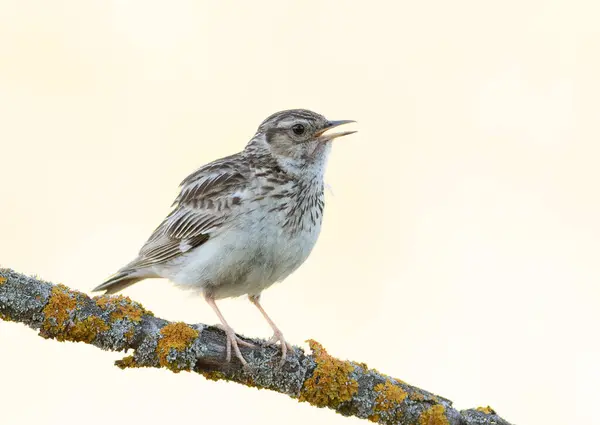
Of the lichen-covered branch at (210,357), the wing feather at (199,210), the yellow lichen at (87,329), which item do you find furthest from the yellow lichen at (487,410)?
the yellow lichen at (87,329)

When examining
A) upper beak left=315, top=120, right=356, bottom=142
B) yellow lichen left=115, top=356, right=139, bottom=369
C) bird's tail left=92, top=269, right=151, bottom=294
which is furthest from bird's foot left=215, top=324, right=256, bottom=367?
upper beak left=315, top=120, right=356, bottom=142

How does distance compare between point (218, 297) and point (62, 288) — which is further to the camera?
point (218, 297)

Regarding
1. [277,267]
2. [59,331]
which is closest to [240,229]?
[277,267]

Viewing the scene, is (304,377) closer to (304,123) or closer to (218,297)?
(218,297)

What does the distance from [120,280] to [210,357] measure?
1990 millimetres

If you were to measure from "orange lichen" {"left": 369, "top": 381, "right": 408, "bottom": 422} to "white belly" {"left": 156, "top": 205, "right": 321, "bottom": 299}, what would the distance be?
138 cm

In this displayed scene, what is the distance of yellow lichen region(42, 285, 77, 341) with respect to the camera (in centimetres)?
498

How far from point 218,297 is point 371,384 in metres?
1.66

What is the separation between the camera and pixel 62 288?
507 centimetres

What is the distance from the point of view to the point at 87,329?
5094 mm

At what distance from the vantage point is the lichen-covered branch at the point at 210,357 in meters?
4.99

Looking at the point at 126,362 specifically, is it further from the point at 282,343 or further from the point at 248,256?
the point at 248,256

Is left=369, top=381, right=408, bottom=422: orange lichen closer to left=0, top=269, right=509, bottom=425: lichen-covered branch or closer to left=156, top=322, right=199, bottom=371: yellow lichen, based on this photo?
left=0, top=269, right=509, bottom=425: lichen-covered branch

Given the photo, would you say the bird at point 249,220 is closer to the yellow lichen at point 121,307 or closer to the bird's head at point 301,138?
the bird's head at point 301,138
